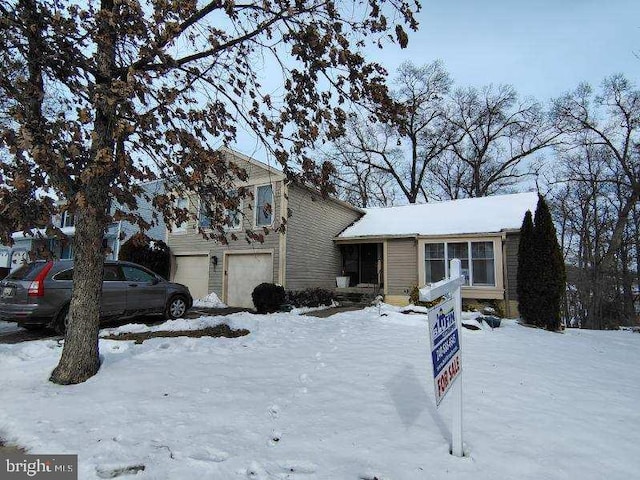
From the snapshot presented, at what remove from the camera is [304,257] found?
14.8m

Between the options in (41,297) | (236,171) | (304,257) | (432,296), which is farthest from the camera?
(304,257)

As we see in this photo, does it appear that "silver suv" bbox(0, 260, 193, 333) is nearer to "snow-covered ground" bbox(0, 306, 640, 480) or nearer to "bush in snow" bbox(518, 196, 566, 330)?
"snow-covered ground" bbox(0, 306, 640, 480)

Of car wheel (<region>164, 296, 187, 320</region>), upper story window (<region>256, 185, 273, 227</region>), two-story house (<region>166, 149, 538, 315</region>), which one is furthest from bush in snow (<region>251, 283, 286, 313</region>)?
upper story window (<region>256, 185, 273, 227</region>)

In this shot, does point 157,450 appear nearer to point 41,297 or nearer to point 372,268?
point 41,297

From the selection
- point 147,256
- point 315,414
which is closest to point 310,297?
point 147,256

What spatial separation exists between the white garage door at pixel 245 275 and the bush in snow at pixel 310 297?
3.73 feet

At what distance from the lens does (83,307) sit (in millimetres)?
4480

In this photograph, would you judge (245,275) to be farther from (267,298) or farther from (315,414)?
(315,414)

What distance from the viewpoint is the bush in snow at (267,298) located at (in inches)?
479

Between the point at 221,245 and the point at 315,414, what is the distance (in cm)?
1242

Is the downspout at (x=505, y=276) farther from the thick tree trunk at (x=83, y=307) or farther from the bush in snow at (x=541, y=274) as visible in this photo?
the thick tree trunk at (x=83, y=307)

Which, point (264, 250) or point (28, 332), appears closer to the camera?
point (28, 332)

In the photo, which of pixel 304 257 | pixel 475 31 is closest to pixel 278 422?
pixel 475 31

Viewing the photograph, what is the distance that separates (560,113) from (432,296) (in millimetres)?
27784
